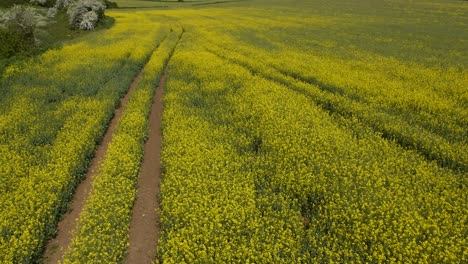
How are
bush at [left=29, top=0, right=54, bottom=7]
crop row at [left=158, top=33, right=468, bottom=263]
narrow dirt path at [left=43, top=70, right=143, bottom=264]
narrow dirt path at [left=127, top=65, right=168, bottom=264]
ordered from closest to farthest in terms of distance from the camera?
crop row at [left=158, top=33, right=468, bottom=263] < narrow dirt path at [left=127, top=65, right=168, bottom=264] < narrow dirt path at [left=43, top=70, right=143, bottom=264] < bush at [left=29, top=0, right=54, bottom=7]

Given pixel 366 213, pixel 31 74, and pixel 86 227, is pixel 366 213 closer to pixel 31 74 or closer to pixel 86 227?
pixel 86 227

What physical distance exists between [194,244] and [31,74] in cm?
2440

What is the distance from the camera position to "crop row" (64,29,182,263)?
10.8 m

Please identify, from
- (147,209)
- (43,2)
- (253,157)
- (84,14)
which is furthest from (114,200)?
(43,2)

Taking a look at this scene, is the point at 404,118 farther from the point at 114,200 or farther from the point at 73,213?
the point at 73,213

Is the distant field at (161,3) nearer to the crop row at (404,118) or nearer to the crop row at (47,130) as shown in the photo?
the crop row at (47,130)

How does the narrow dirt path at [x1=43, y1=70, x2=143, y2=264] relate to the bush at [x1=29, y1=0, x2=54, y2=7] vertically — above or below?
below

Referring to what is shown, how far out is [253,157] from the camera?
15.6 m

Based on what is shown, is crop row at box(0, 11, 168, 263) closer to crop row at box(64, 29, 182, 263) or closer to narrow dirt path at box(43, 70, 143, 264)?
narrow dirt path at box(43, 70, 143, 264)

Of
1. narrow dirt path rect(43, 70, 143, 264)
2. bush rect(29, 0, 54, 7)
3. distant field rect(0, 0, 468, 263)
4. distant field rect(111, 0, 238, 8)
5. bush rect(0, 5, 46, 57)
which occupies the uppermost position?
distant field rect(111, 0, 238, 8)

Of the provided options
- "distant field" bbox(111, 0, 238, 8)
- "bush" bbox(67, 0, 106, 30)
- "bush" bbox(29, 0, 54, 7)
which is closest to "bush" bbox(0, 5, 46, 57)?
"bush" bbox(67, 0, 106, 30)

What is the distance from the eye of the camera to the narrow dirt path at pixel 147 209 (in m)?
11.3

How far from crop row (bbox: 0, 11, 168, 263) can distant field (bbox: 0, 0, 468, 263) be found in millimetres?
83

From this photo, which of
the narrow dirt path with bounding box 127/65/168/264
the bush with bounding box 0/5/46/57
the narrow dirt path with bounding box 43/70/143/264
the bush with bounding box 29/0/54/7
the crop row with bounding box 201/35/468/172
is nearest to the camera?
the narrow dirt path with bounding box 127/65/168/264
